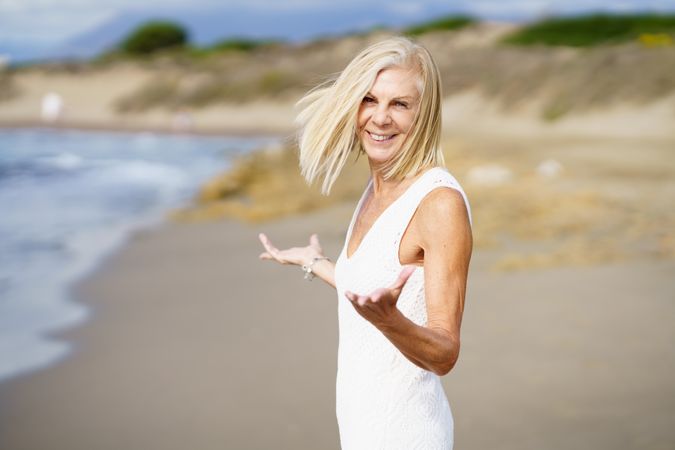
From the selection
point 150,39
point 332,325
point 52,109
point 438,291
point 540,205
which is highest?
point 438,291

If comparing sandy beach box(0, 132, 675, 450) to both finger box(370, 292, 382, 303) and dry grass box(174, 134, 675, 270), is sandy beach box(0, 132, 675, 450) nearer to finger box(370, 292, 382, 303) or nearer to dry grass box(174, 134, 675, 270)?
dry grass box(174, 134, 675, 270)

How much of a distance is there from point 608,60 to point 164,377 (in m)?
25.1

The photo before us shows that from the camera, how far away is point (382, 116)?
226 centimetres

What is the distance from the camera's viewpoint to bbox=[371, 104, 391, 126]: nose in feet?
7.42

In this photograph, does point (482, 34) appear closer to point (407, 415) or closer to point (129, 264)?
point (129, 264)

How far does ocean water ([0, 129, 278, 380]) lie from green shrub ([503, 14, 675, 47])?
24.3 meters

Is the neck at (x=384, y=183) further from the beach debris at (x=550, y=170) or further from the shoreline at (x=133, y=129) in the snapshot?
the shoreline at (x=133, y=129)

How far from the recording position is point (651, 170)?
589 inches

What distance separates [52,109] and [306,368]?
46.9m

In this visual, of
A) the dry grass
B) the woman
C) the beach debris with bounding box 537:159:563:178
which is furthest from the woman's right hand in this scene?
the beach debris with bounding box 537:159:563:178

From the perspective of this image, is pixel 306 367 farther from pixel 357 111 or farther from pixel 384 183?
pixel 357 111

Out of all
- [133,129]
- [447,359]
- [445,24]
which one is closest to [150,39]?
[445,24]

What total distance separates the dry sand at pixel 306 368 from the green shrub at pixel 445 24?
59.4 meters

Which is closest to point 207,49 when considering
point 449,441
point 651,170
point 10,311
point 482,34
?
point 482,34
